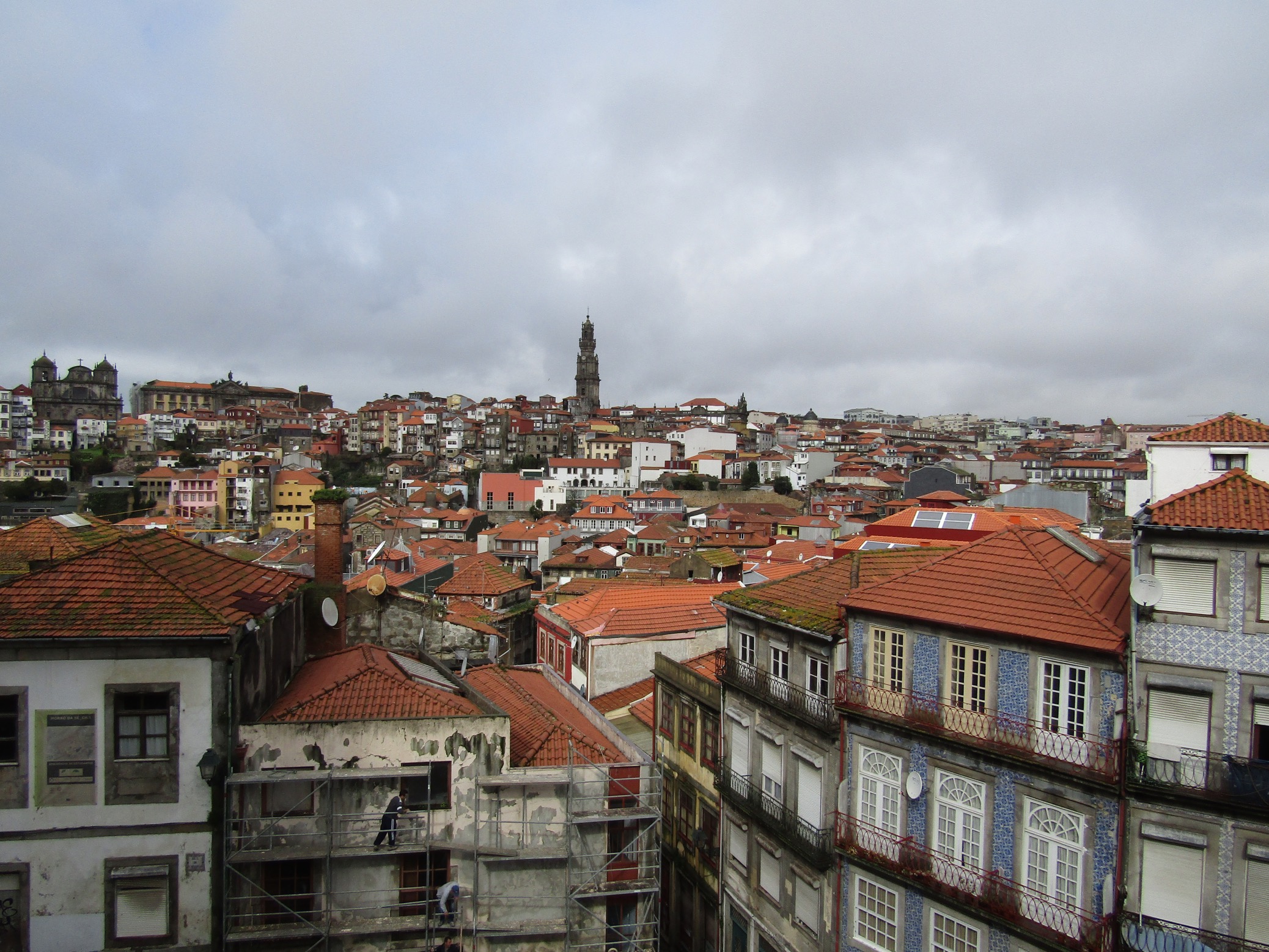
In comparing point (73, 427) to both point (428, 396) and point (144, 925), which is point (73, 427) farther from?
point (144, 925)

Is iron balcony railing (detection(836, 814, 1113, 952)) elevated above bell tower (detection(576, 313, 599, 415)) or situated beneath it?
situated beneath

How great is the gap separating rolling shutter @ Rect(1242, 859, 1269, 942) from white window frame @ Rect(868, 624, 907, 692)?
466cm

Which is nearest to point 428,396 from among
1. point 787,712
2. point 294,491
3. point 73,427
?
point 73,427

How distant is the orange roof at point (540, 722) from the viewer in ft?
45.5

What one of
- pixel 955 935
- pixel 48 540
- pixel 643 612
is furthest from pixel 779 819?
pixel 48 540

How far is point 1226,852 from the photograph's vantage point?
31.1 ft

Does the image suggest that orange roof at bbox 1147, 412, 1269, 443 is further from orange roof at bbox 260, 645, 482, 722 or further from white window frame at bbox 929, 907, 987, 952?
orange roof at bbox 260, 645, 482, 722

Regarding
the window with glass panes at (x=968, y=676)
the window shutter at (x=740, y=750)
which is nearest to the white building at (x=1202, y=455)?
the window with glass panes at (x=968, y=676)

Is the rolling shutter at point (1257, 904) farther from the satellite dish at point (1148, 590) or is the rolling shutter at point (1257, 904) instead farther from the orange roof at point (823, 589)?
the orange roof at point (823, 589)

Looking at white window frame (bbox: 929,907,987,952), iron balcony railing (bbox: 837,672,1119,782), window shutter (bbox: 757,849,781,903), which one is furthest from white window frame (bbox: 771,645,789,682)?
white window frame (bbox: 929,907,987,952)

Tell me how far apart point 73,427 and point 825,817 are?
164303mm

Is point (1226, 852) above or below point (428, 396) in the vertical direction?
below

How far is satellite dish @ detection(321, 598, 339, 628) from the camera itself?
1723 centimetres

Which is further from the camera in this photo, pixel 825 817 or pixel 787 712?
pixel 787 712
